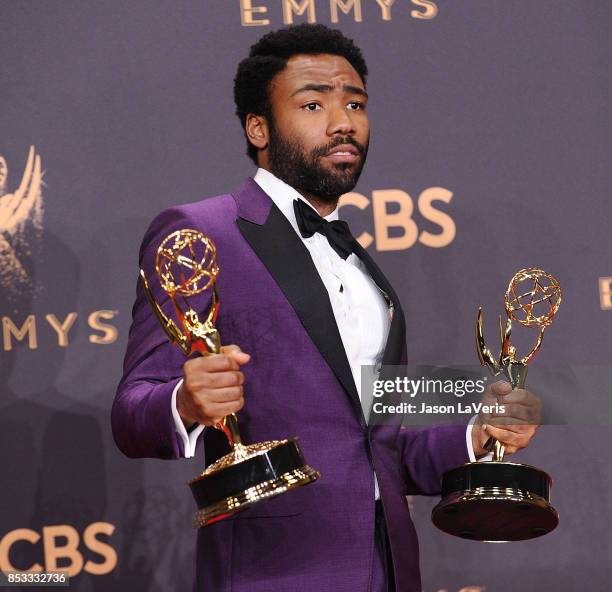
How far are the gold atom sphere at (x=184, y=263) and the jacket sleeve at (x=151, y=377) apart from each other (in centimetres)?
4

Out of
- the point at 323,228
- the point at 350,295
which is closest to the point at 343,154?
the point at 323,228

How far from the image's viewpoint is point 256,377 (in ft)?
6.16

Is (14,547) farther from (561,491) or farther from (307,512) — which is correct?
(561,491)

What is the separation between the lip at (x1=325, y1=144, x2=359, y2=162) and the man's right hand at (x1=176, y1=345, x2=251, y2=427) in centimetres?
64

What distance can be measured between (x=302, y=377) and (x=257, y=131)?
2.00ft

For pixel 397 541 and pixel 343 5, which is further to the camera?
pixel 343 5

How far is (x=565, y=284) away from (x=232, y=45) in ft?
3.31

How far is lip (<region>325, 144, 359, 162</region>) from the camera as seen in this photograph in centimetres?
214

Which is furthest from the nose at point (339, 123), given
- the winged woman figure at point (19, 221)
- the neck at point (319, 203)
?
the winged woman figure at point (19, 221)

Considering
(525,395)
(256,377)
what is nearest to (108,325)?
(256,377)

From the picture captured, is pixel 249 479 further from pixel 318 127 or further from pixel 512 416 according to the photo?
pixel 318 127

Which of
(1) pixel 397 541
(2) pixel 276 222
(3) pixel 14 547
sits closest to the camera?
(1) pixel 397 541

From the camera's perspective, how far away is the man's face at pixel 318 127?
2150mm

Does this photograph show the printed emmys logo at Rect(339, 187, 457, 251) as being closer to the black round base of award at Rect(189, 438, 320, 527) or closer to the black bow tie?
the black bow tie
